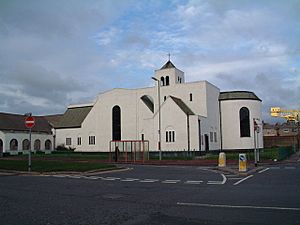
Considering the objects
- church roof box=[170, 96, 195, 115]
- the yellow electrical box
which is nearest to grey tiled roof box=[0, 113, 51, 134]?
church roof box=[170, 96, 195, 115]

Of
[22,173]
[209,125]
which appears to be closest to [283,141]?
[209,125]

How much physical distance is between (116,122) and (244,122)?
2125cm

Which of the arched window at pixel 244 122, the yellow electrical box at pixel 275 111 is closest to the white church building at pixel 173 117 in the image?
the arched window at pixel 244 122

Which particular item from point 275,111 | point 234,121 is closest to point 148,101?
point 234,121

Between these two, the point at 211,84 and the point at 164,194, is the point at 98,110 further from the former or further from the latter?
the point at 164,194

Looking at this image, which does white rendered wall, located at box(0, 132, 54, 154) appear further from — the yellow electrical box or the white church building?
the yellow electrical box

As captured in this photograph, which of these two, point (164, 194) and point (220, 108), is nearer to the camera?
point (164, 194)

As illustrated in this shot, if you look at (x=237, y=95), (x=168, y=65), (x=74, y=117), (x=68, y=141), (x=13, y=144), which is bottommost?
(x=13, y=144)

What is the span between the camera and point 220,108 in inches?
2312

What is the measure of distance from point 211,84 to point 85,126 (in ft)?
76.8

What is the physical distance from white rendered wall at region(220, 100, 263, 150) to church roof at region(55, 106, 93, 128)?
87.5ft

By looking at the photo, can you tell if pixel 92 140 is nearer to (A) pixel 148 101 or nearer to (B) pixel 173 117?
(A) pixel 148 101

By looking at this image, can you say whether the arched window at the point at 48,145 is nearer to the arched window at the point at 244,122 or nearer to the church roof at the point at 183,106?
the church roof at the point at 183,106

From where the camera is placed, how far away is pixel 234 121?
57.1 metres
